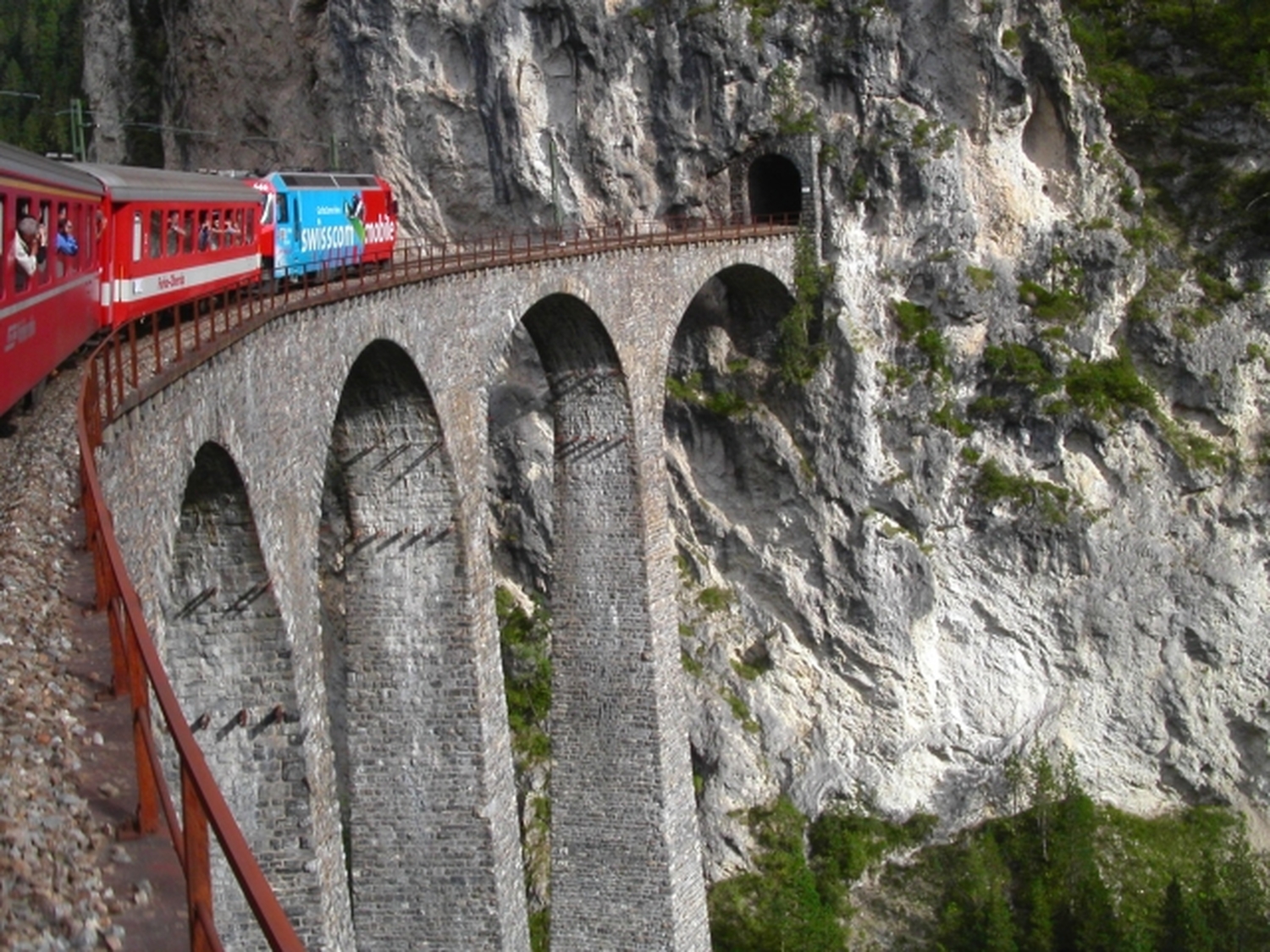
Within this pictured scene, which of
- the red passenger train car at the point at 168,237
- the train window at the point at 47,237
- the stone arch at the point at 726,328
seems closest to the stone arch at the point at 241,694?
the red passenger train car at the point at 168,237

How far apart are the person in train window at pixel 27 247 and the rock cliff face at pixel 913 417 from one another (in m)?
25.6

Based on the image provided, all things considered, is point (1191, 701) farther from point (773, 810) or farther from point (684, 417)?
point (684, 417)

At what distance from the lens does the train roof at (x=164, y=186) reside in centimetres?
1720

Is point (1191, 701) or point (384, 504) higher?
point (384, 504)

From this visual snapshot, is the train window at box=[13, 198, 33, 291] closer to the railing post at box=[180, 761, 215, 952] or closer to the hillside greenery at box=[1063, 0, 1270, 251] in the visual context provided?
the railing post at box=[180, 761, 215, 952]

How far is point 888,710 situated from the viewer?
39031mm

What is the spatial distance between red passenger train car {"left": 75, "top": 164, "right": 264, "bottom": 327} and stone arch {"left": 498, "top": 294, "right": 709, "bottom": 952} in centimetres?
749

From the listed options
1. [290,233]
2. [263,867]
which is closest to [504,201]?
[290,233]

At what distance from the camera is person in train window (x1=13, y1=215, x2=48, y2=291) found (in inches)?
505

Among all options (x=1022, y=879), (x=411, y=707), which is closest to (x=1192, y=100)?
(x=1022, y=879)

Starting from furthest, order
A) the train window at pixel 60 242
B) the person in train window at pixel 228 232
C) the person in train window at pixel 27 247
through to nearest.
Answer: the person in train window at pixel 228 232 → the train window at pixel 60 242 → the person in train window at pixel 27 247

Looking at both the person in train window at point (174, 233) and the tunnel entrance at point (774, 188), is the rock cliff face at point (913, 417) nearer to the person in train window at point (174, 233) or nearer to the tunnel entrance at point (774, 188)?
the tunnel entrance at point (774, 188)

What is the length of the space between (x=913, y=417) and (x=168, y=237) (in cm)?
2416

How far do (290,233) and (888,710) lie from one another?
2132 cm
